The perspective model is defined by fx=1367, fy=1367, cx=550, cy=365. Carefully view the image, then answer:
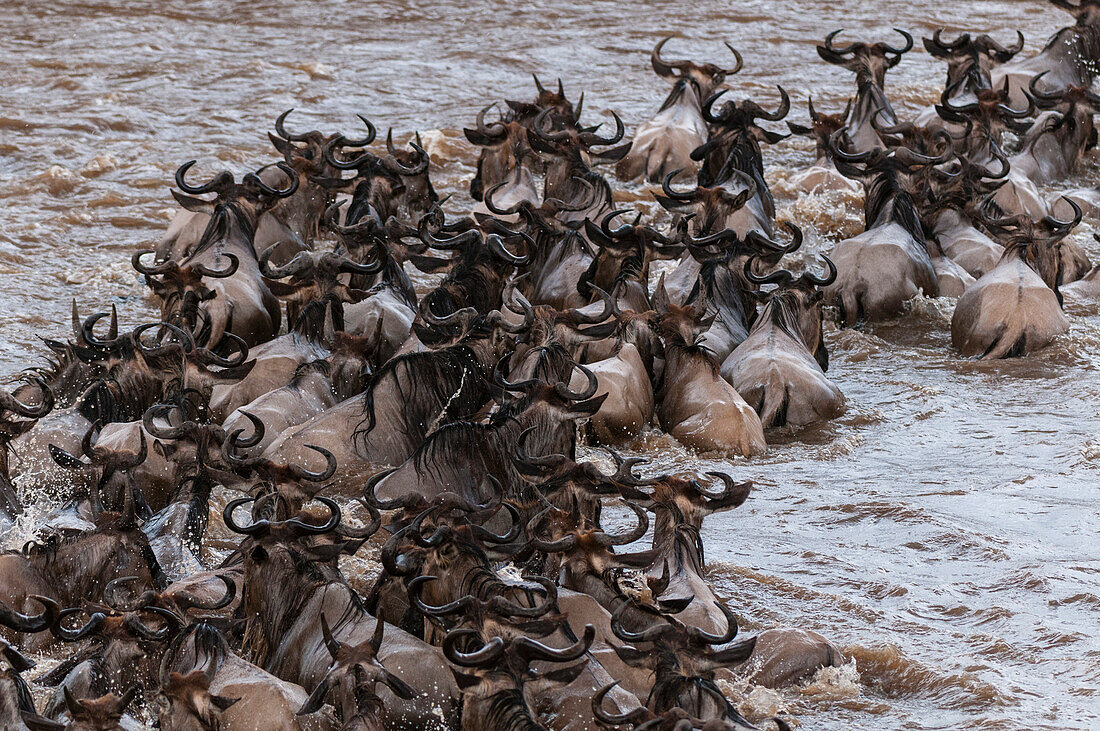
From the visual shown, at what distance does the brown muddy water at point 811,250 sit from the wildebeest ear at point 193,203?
67cm

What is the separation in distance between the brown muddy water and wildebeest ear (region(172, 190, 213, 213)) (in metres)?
0.67

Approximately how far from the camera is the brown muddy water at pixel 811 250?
16.2ft

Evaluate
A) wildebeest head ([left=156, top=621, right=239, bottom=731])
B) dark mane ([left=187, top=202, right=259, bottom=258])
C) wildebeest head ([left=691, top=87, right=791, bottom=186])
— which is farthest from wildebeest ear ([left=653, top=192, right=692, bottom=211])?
wildebeest head ([left=156, top=621, right=239, bottom=731])

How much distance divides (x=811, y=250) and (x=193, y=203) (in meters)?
3.88

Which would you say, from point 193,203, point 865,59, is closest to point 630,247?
point 193,203

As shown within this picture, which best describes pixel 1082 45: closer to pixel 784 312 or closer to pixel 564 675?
pixel 784 312

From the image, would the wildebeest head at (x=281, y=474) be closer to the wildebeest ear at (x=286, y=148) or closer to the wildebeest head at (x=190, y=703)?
the wildebeest head at (x=190, y=703)

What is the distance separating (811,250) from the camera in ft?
29.1

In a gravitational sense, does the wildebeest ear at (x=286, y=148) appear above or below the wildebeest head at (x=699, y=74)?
below

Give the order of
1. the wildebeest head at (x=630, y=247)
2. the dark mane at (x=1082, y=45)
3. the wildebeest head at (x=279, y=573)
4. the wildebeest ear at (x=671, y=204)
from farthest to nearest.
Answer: the dark mane at (x=1082, y=45) < the wildebeest ear at (x=671, y=204) < the wildebeest head at (x=630, y=247) < the wildebeest head at (x=279, y=573)

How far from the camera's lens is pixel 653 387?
670cm

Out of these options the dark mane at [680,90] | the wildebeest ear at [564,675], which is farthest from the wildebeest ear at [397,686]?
the dark mane at [680,90]

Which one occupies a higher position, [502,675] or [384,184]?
[384,184]

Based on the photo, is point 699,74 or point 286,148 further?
point 699,74
